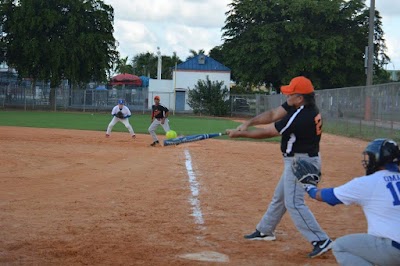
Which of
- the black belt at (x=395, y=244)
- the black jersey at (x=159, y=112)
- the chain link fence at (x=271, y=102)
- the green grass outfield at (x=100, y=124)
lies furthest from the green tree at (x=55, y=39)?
the black belt at (x=395, y=244)

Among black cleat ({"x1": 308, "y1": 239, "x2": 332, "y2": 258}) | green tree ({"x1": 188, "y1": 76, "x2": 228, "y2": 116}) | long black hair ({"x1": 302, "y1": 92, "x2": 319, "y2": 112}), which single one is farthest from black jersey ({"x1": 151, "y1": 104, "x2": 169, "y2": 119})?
green tree ({"x1": 188, "y1": 76, "x2": 228, "y2": 116})

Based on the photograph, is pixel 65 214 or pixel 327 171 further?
pixel 327 171

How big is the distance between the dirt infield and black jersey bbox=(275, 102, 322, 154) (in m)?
1.28

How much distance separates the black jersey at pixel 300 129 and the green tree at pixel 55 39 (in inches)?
1930

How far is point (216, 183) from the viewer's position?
470 inches

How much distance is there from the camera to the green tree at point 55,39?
53094 millimetres

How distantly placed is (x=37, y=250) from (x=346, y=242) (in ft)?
12.0

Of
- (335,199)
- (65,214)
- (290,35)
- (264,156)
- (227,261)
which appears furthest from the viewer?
(290,35)

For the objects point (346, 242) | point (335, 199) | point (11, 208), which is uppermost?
point (335, 199)

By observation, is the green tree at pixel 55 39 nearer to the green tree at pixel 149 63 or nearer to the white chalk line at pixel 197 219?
the white chalk line at pixel 197 219

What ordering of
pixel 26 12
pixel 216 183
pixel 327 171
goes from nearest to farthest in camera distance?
pixel 216 183
pixel 327 171
pixel 26 12

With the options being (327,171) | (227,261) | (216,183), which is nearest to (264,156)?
(327,171)

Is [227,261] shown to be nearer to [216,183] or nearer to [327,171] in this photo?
[216,183]

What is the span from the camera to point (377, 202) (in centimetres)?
428
